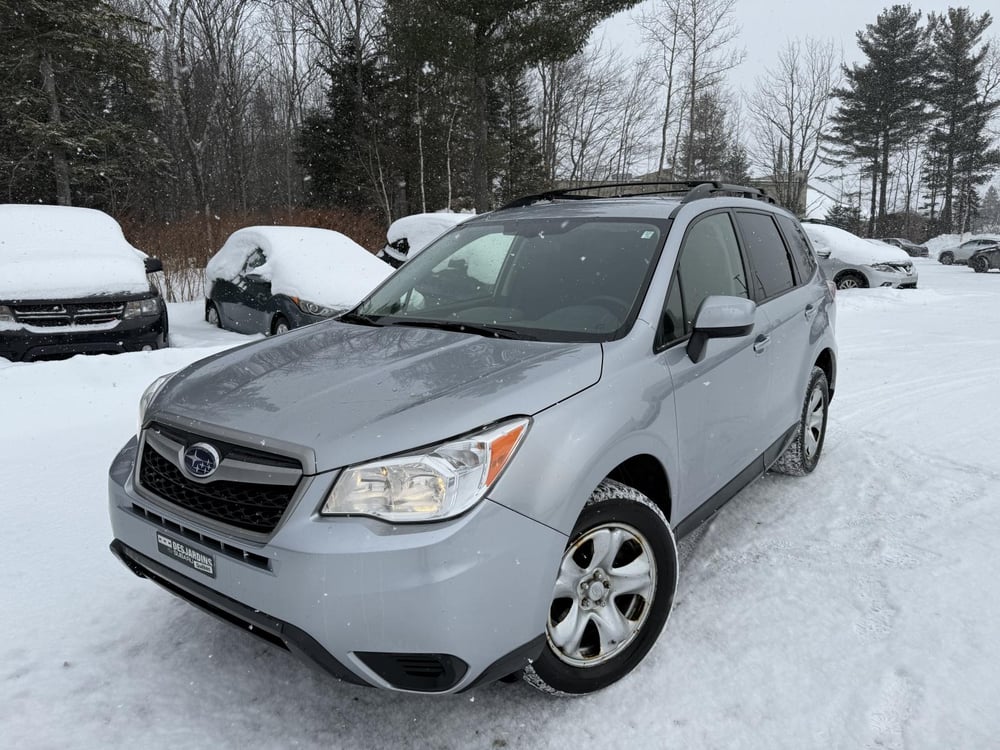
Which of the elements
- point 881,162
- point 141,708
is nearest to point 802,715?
point 141,708

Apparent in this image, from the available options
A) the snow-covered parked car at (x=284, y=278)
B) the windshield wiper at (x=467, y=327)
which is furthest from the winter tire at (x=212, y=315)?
the windshield wiper at (x=467, y=327)

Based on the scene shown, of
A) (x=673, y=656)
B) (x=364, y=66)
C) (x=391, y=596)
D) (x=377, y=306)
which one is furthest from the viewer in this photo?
(x=364, y=66)

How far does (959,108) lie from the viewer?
4862cm

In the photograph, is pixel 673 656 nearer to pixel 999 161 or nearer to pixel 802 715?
pixel 802 715

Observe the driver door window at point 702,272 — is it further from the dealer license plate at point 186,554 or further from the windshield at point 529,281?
the dealer license plate at point 186,554

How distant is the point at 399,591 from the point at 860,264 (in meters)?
16.1

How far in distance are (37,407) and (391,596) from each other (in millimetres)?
4653

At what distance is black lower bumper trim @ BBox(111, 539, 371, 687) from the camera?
191 centimetres

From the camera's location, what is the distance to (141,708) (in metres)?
2.27

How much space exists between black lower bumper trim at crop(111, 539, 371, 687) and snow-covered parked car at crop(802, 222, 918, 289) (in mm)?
15483

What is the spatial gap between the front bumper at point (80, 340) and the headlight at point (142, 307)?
55 millimetres

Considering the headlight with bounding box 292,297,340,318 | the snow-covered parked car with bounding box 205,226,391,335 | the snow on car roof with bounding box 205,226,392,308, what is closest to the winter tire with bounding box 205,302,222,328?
the snow-covered parked car with bounding box 205,226,391,335

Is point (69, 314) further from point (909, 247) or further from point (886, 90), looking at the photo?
point (886, 90)

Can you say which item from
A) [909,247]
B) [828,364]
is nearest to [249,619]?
[828,364]
